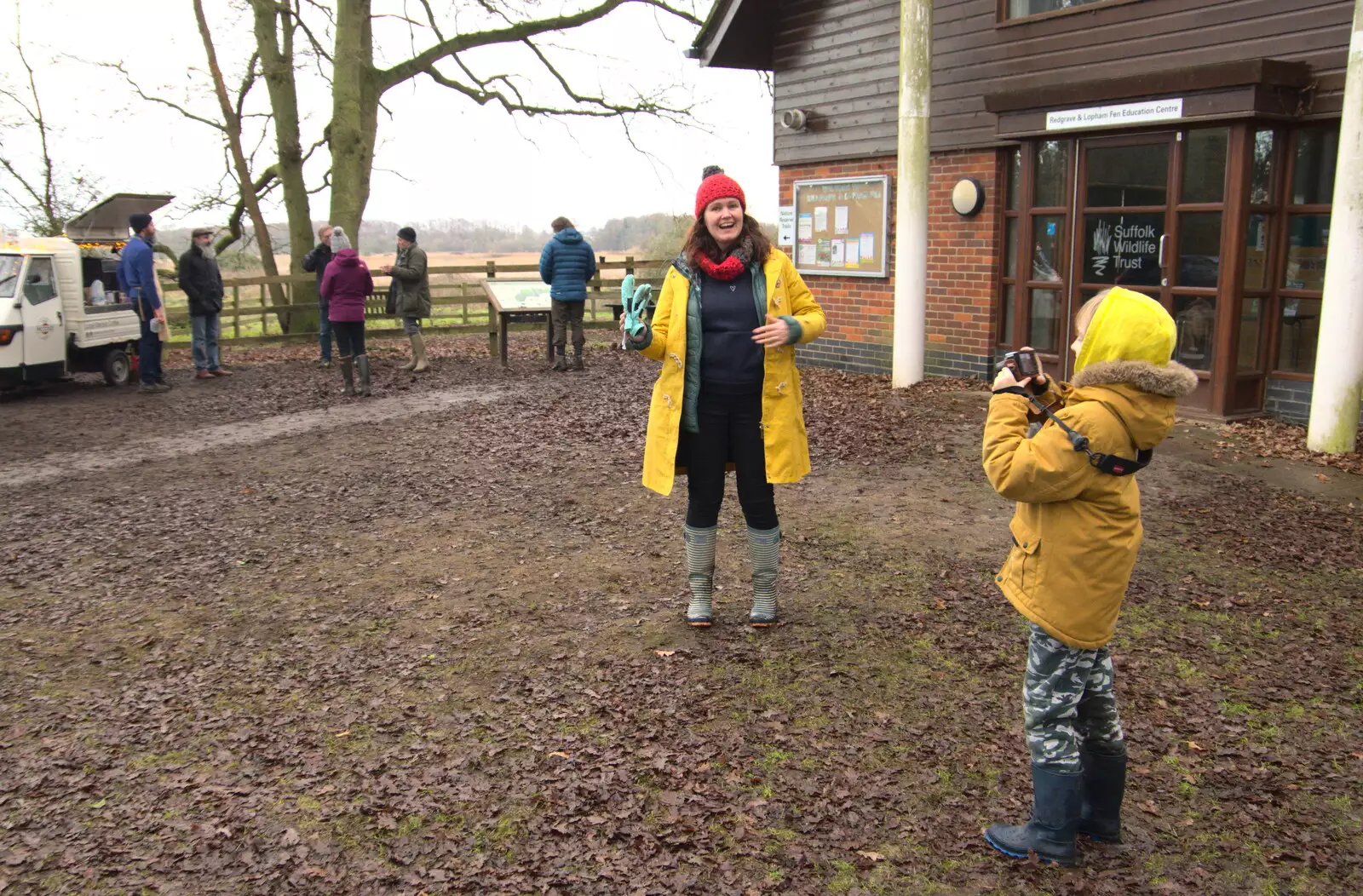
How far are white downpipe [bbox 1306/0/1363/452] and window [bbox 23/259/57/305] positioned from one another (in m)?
12.8

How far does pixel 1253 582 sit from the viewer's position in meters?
5.62

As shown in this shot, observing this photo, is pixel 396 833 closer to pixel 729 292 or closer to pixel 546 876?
pixel 546 876

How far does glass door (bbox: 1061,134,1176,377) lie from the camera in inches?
380

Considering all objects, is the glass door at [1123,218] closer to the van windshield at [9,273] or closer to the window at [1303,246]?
the window at [1303,246]

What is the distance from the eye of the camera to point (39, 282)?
12383 mm

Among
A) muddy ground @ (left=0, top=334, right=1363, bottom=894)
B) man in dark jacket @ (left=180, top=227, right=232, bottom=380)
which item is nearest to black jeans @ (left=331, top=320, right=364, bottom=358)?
man in dark jacket @ (left=180, top=227, right=232, bottom=380)

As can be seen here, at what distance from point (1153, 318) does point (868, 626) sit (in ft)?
7.92

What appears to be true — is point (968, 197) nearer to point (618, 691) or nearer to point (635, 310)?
point (635, 310)

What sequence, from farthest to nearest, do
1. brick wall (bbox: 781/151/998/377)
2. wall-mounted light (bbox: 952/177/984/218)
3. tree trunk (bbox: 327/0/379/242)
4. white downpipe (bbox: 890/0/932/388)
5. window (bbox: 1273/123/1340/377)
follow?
tree trunk (bbox: 327/0/379/242) → brick wall (bbox: 781/151/998/377) → wall-mounted light (bbox: 952/177/984/218) → white downpipe (bbox: 890/0/932/388) → window (bbox: 1273/123/1340/377)

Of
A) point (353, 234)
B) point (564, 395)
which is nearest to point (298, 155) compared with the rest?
point (353, 234)

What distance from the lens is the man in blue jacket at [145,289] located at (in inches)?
502

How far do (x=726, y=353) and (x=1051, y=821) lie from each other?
2319 mm

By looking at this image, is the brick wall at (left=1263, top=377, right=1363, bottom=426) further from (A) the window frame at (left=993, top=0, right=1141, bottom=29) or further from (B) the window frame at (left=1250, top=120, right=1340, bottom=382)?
(A) the window frame at (left=993, top=0, right=1141, bottom=29)

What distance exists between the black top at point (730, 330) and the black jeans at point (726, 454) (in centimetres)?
9
